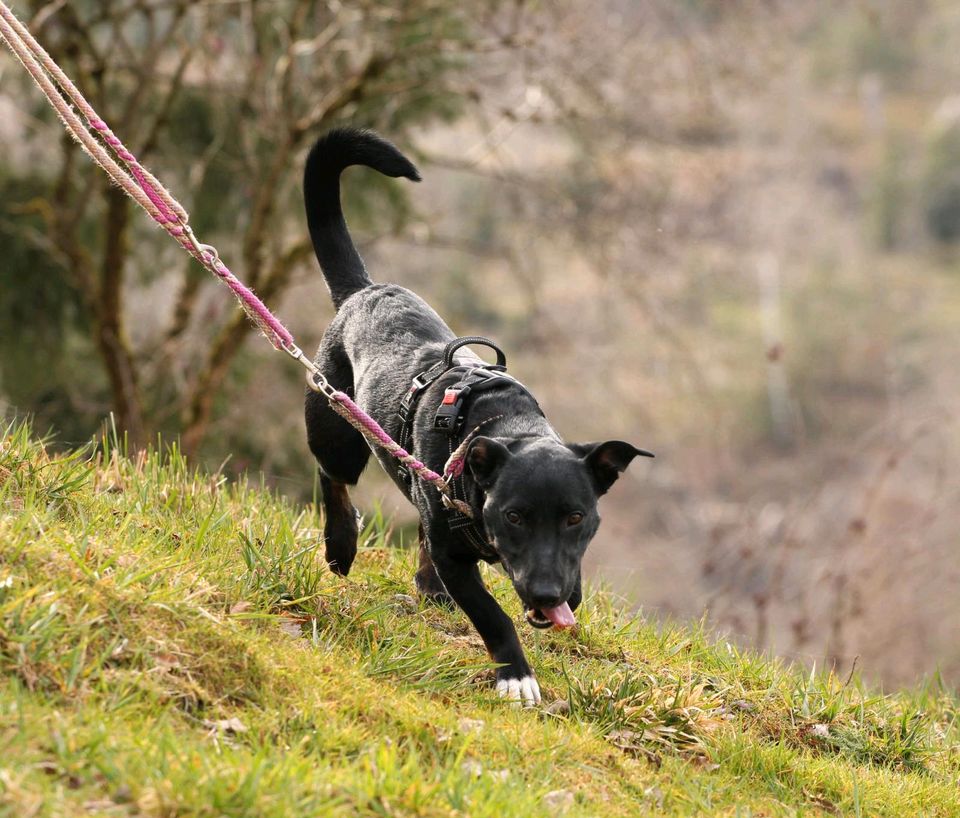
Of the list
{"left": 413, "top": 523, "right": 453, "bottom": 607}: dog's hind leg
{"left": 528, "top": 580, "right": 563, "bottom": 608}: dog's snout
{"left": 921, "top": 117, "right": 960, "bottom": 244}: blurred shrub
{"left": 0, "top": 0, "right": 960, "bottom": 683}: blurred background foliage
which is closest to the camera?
{"left": 528, "top": 580, "right": 563, "bottom": 608}: dog's snout

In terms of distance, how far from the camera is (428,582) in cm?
499

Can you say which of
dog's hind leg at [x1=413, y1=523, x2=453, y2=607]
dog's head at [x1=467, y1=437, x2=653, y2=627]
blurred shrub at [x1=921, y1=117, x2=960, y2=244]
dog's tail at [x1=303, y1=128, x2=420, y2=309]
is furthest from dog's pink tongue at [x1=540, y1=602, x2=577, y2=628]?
blurred shrub at [x1=921, y1=117, x2=960, y2=244]

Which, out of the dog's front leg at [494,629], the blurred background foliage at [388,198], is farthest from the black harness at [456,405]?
the blurred background foliage at [388,198]

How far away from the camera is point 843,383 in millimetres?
46375

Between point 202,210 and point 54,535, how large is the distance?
866cm

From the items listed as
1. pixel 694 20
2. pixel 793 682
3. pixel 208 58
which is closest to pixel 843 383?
pixel 694 20

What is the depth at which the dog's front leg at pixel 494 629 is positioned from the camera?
Answer: 4.05 m

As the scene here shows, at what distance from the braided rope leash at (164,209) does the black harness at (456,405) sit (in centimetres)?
7

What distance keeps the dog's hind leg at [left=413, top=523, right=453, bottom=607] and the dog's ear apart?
826 mm

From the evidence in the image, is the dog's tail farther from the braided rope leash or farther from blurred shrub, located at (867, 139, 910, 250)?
blurred shrub, located at (867, 139, 910, 250)

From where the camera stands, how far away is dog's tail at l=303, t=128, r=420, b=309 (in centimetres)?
533

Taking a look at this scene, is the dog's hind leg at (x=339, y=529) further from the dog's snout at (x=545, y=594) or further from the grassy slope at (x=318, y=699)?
the dog's snout at (x=545, y=594)

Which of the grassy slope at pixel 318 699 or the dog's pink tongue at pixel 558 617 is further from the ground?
the dog's pink tongue at pixel 558 617

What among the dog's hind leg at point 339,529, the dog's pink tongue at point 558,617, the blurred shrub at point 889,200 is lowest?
the dog's hind leg at point 339,529
